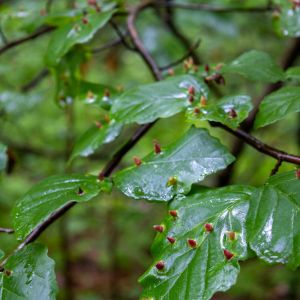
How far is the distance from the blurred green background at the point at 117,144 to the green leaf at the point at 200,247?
185cm

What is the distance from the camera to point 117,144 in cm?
328

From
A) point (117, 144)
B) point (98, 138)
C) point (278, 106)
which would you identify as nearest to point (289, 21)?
point (278, 106)

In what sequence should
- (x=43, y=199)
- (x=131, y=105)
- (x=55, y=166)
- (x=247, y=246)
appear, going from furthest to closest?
(x=55, y=166) < (x=131, y=105) < (x=43, y=199) < (x=247, y=246)

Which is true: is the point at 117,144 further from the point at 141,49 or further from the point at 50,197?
the point at 50,197

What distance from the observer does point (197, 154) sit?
3.35 feet

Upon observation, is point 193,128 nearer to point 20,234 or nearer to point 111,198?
point 20,234

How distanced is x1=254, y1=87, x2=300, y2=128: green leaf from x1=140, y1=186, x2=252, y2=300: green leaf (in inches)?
7.1

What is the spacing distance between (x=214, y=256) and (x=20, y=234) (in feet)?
1.20

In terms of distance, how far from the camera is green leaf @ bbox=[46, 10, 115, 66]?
4.65 feet

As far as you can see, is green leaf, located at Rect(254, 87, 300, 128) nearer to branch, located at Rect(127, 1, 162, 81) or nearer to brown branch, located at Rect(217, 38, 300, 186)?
branch, located at Rect(127, 1, 162, 81)

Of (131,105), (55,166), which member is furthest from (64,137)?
(131,105)

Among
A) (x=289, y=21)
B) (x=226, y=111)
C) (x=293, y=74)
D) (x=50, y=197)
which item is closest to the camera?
(x=50, y=197)

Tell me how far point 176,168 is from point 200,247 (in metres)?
0.18

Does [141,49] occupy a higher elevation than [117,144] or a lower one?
higher
